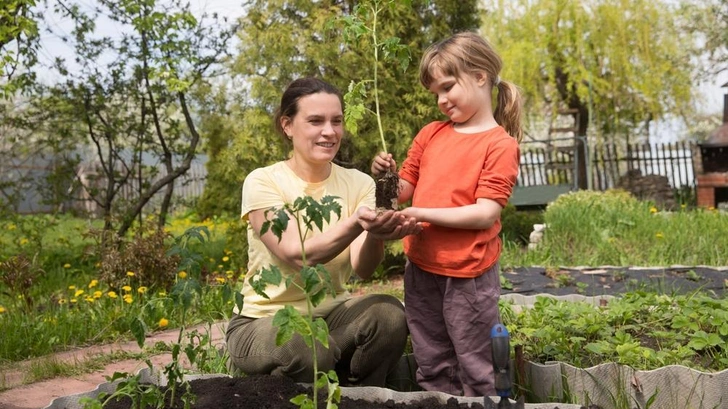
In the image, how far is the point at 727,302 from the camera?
134 inches

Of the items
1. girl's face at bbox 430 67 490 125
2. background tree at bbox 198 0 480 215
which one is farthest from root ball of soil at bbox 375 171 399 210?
background tree at bbox 198 0 480 215

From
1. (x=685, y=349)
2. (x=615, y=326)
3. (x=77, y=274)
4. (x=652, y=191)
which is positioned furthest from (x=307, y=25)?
(x=652, y=191)

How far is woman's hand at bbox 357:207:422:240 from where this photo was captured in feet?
7.94

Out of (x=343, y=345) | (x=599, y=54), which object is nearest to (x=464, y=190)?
(x=343, y=345)

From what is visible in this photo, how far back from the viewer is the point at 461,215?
2.50 meters

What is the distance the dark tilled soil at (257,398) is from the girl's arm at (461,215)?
1.87ft

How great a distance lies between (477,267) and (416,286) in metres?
0.27

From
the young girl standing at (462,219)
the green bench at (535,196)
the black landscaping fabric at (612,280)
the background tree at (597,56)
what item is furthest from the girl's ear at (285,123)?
the background tree at (597,56)

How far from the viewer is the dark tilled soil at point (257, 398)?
2457mm

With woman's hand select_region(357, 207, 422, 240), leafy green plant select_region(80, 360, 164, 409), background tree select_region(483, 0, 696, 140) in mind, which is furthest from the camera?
background tree select_region(483, 0, 696, 140)

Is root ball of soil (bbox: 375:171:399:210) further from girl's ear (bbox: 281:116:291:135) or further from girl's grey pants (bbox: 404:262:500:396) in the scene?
girl's ear (bbox: 281:116:291:135)

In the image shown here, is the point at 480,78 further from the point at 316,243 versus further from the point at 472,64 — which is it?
the point at 316,243

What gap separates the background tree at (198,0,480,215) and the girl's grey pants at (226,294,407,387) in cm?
377

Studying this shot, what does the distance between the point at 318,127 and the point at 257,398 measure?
0.99 meters
